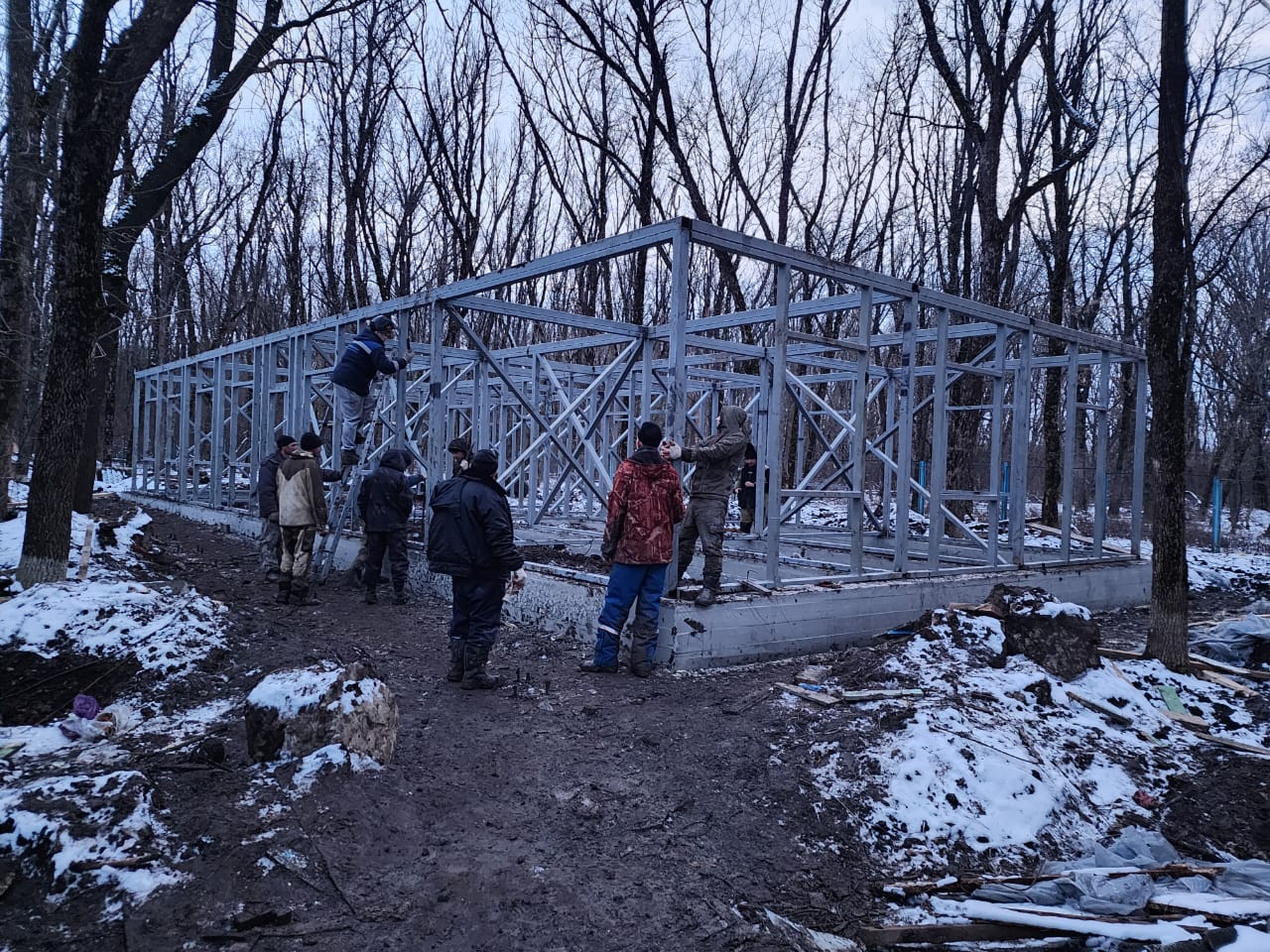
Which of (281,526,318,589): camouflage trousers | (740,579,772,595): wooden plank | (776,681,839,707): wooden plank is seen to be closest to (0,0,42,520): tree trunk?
(281,526,318,589): camouflage trousers

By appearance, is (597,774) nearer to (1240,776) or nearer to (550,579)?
(550,579)

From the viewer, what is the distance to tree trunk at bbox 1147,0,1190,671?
262 inches

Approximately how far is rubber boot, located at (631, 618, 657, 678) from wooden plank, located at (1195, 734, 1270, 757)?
13.5 ft

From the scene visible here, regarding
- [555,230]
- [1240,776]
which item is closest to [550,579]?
[1240,776]

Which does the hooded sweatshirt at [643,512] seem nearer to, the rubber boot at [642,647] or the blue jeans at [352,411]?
the rubber boot at [642,647]

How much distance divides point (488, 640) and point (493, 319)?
22.6 m

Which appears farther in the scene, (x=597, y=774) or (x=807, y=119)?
(x=807, y=119)

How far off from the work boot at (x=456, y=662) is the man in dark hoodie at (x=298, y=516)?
337 centimetres

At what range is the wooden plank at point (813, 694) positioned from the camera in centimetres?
585

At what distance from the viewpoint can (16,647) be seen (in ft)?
18.7

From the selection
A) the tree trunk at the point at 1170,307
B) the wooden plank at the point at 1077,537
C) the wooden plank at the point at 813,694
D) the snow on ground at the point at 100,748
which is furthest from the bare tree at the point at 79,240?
the wooden plank at the point at 1077,537

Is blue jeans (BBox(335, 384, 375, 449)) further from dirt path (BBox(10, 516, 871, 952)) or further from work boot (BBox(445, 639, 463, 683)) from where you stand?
work boot (BBox(445, 639, 463, 683))

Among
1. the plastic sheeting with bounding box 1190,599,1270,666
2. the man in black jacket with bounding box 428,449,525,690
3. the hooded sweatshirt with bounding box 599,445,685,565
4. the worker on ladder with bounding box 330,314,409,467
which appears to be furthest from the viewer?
the worker on ladder with bounding box 330,314,409,467

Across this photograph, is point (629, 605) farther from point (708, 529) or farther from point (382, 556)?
point (382, 556)
